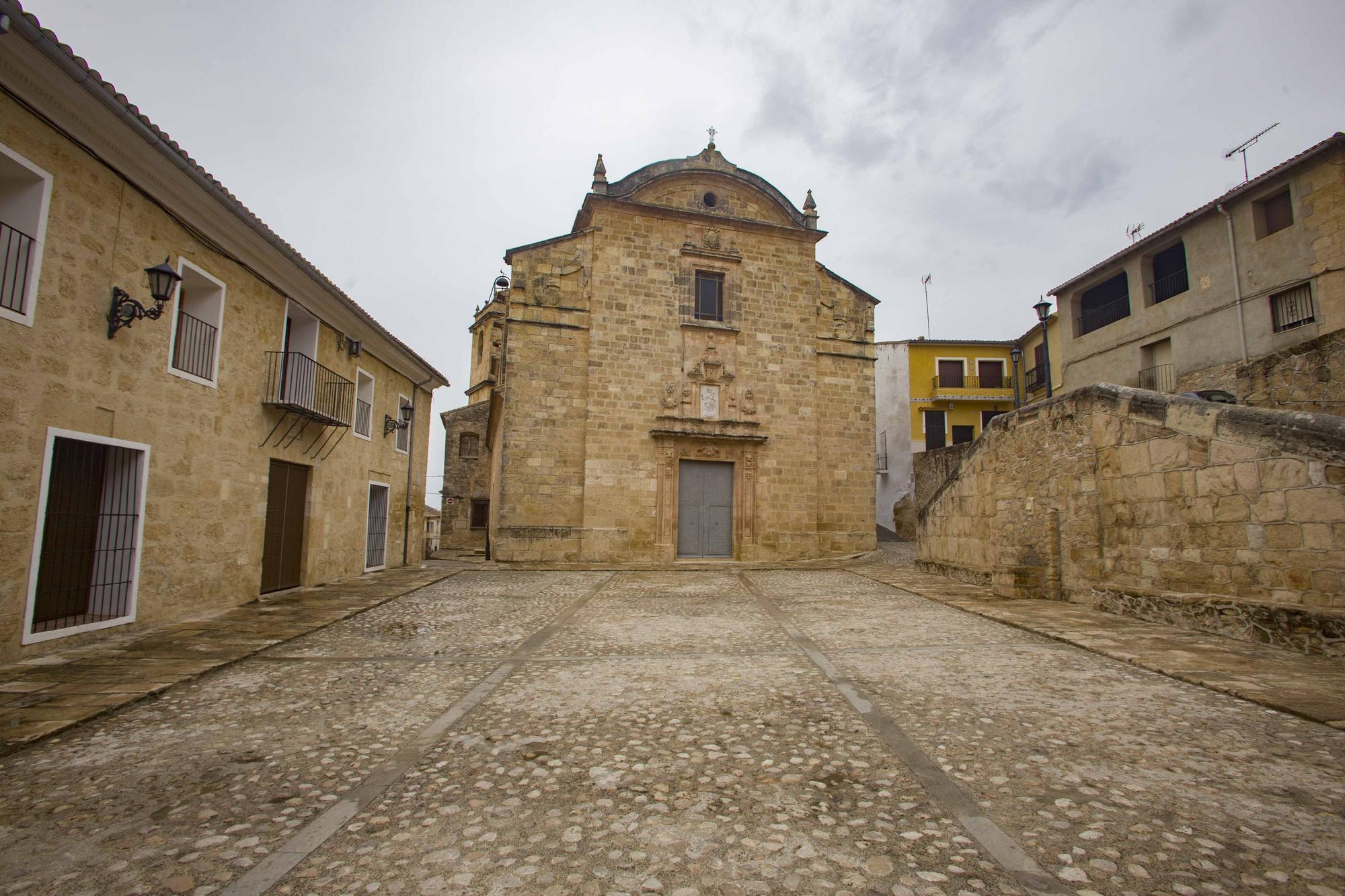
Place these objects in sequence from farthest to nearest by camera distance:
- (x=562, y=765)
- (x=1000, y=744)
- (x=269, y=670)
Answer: (x=269, y=670) < (x=1000, y=744) < (x=562, y=765)

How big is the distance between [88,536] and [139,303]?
228 centimetres

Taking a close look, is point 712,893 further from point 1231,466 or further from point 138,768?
point 1231,466

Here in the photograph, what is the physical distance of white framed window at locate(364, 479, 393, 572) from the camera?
12.1m

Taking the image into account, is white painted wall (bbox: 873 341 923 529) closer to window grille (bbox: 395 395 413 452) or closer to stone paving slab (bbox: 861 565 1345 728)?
window grille (bbox: 395 395 413 452)

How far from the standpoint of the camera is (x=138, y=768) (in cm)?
284

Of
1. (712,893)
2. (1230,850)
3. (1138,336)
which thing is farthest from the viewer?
(1138,336)

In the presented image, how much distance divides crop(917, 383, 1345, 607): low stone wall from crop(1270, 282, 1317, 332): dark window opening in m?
10.7

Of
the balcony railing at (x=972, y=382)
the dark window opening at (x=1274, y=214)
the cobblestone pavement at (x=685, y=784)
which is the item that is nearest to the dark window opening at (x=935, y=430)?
the balcony railing at (x=972, y=382)

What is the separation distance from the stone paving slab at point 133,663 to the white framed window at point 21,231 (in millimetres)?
2747

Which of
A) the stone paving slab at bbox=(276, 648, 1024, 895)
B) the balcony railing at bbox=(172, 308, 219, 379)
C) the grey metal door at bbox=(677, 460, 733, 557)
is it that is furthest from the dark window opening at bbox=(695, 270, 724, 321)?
the stone paving slab at bbox=(276, 648, 1024, 895)

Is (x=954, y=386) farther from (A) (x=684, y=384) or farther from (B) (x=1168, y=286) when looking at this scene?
(A) (x=684, y=384)

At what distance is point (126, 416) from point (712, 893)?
272 inches

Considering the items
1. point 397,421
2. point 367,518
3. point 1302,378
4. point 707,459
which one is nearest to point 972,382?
point 707,459

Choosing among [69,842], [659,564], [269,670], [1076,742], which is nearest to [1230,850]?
[1076,742]
